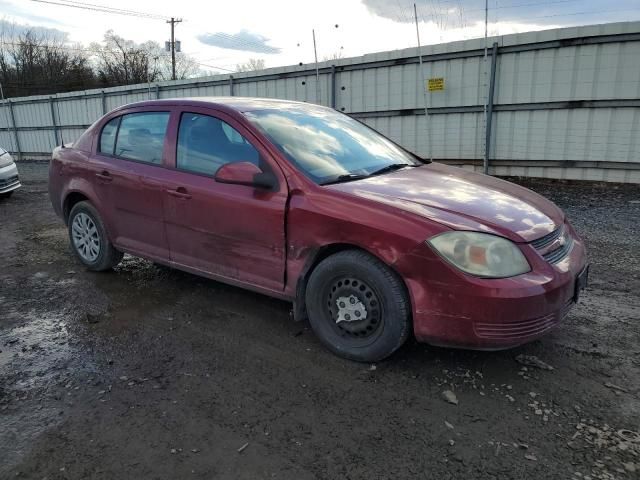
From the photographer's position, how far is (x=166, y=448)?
7.57 feet

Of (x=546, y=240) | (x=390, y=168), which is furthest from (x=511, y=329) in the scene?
(x=390, y=168)

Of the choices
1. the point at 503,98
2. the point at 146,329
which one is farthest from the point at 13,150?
the point at 146,329

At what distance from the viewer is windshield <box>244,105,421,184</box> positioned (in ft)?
11.0

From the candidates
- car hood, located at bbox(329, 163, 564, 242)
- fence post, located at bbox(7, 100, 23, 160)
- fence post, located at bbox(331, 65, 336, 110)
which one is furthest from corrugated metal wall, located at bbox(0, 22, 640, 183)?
fence post, located at bbox(7, 100, 23, 160)

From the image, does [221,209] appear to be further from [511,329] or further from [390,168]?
[511,329]

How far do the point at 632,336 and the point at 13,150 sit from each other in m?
26.9

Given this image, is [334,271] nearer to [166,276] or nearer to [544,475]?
[544,475]

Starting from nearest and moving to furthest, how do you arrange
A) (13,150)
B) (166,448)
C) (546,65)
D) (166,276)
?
(166,448)
(166,276)
(546,65)
(13,150)

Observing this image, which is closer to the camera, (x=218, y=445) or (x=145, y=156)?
(x=218, y=445)

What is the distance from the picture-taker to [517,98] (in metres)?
9.58

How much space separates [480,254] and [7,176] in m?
9.71

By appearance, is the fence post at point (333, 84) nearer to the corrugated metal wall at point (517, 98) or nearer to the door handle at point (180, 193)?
the corrugated metal wall at point (517, 98)

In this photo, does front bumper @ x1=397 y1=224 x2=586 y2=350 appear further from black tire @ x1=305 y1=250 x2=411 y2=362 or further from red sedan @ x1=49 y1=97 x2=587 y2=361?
black tire @ x1=305 y1=250 x2=411 y2=362

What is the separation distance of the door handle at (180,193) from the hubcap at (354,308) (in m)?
1.41
